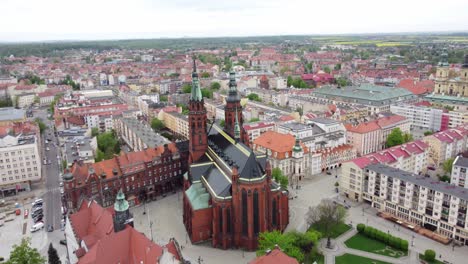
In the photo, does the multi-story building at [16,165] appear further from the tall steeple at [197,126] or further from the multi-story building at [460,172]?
the multi-story building at [460,172]

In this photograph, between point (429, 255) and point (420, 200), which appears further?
point (420, 200)

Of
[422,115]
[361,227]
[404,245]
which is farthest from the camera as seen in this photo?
[422,115]

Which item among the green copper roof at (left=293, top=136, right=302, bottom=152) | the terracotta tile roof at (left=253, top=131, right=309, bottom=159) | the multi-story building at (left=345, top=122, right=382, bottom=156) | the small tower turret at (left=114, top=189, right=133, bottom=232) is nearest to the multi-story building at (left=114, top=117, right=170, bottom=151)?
the terracotta tile roof at (left=253, top=131, right=309, bottom=159)

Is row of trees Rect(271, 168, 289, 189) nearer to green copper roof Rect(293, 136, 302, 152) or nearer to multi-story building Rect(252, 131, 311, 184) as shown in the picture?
multi-story building Rect(252, 131, 311, 184)

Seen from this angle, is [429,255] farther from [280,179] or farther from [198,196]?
[198,196]

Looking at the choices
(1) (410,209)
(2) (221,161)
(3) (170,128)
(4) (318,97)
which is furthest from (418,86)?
(2) (221,161)

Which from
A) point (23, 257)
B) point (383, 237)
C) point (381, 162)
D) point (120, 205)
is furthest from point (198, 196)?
point (381, 162)

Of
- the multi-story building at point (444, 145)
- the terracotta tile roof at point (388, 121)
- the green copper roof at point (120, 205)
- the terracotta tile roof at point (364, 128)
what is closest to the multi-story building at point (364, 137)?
the terracotta tile roof at point (364, 128)
